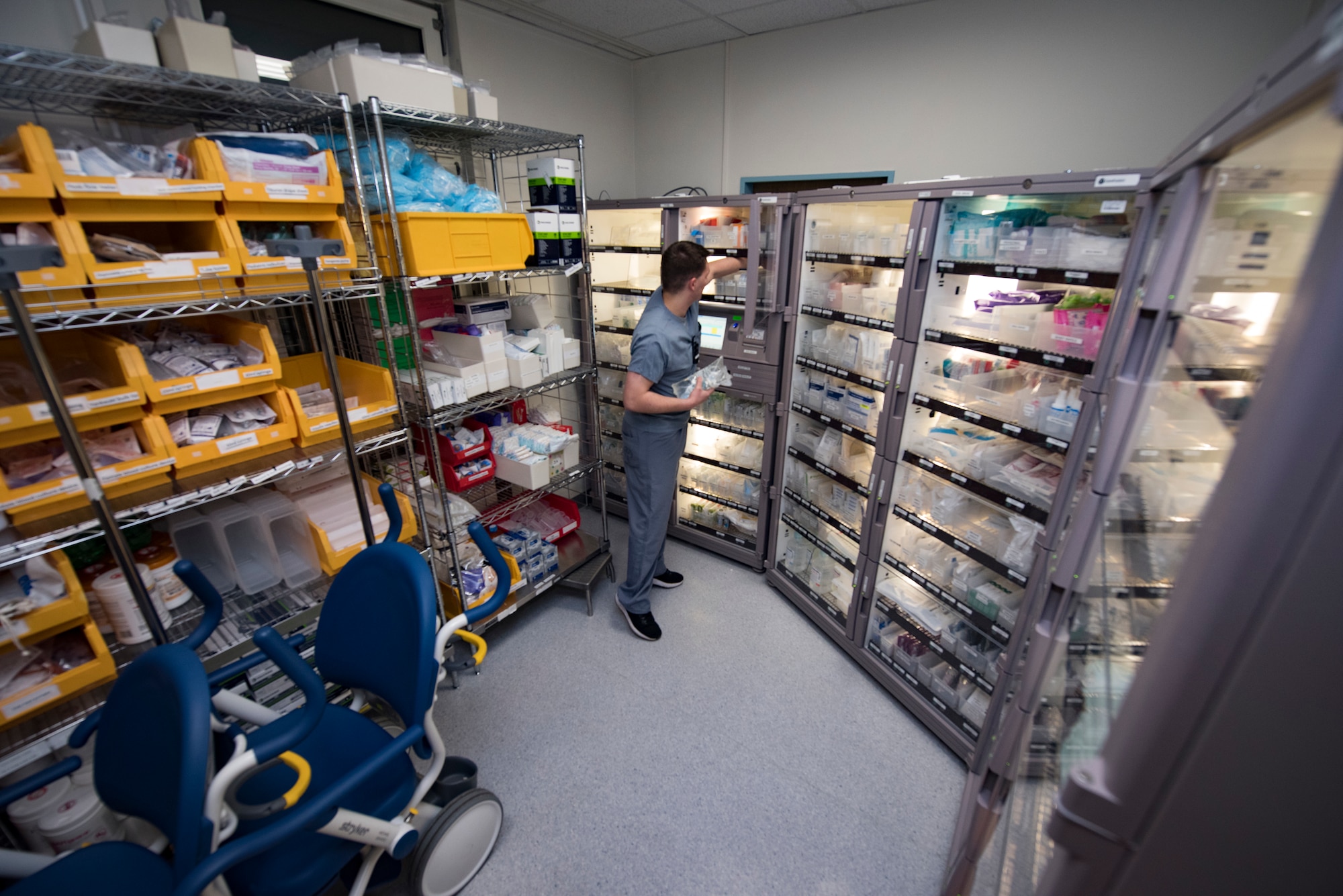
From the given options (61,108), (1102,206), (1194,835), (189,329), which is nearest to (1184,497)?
(1194,835)

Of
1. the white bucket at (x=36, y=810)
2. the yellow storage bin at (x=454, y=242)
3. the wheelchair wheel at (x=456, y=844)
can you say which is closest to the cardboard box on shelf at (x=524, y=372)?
the yellow storage bin at (x=454, y=242)

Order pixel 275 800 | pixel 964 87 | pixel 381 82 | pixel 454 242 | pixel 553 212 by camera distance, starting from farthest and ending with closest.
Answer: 1. pixel 964 87
2. pixel 553 212
3. pixel 454 242
4. pixel 381 82
5. pixel 275 800

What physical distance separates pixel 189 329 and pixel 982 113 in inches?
156

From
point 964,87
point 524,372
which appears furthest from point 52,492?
point 964,87

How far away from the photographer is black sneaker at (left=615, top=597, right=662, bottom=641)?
2969mm

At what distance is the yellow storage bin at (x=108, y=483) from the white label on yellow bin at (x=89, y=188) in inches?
24.4

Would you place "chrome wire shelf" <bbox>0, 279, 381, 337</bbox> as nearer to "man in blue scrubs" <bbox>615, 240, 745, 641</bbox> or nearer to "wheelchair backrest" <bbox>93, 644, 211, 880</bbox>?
"wheelchair backrest" <bbox>93, 644, 211, 880</bbox>

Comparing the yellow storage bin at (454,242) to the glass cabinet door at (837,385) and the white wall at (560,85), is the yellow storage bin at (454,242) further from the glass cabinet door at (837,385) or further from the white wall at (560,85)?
the glass cabinet door at (837,385)

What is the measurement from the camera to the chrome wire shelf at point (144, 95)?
1349mm

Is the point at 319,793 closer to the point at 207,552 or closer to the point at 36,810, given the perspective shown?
the point at 36,810

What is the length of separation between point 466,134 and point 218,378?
156 cm

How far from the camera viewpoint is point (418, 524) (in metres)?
2.52

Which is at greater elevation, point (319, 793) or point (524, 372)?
point (524, 372)

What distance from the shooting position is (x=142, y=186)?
1458mm
